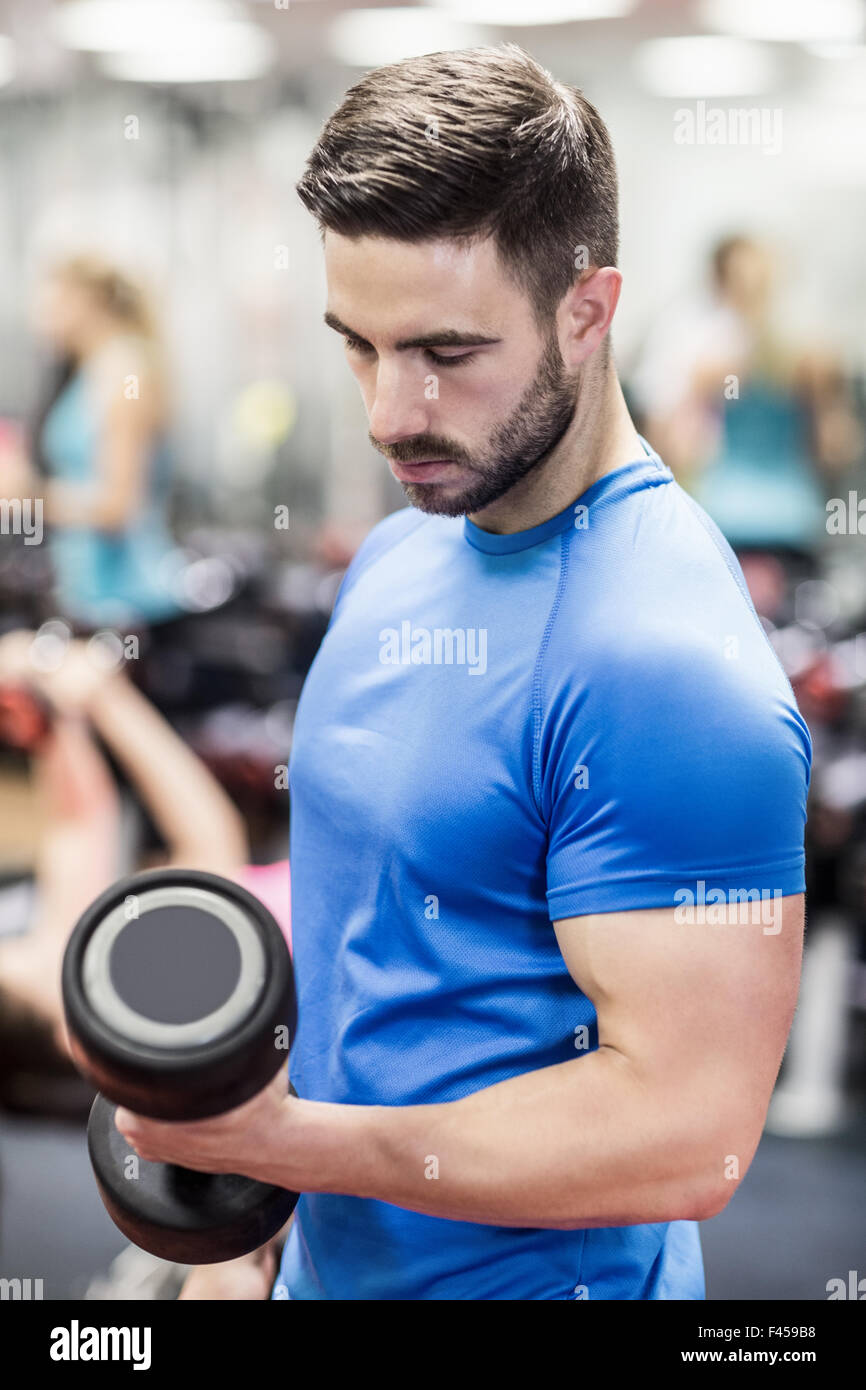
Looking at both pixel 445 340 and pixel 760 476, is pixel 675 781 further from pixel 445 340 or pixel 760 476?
pixel 760 476

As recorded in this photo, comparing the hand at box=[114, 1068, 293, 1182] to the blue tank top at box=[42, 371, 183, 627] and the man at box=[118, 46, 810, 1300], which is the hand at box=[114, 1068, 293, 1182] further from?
the blue tank top at box=[42, 371, 183, 627]

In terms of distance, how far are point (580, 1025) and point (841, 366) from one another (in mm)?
2981

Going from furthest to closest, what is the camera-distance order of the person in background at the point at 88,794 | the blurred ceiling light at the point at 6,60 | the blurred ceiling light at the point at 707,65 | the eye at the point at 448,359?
1. the blurred ceiling light at the point at 6,60
2. the blurred ceiling light at the point at 707,65
3. the person in background at the point at 88,794
4. the eye at the point at 448,359

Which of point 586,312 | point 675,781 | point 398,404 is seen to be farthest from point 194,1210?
point 586,312

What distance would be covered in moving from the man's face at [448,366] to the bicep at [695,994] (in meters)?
0.31

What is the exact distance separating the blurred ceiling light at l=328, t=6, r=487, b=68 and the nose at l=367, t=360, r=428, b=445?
3376 mm

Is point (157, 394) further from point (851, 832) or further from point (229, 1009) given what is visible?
point (229, 1009)

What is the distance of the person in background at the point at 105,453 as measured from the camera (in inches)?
105

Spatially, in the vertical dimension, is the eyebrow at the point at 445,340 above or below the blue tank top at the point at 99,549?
below

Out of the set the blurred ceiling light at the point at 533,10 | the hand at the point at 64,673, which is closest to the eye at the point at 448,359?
the hand at the point at 64,673

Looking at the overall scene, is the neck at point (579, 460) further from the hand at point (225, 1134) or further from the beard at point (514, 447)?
the hand at point (225, 1134)

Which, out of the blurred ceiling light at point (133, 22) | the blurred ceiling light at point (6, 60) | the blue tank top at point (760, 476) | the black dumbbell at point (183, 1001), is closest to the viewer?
the black dumbbell at point (183, 1001)

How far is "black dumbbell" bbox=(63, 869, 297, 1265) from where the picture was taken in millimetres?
692

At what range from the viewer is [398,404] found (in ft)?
2.65
